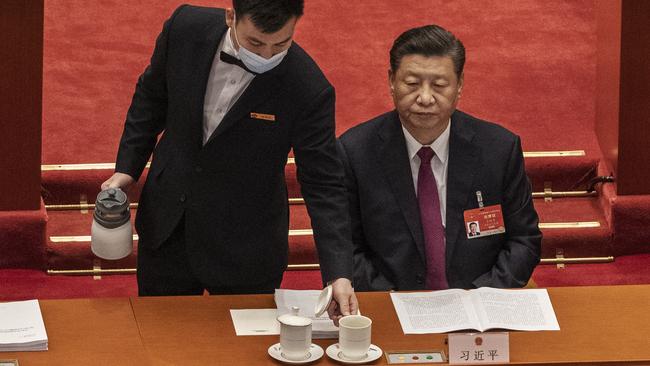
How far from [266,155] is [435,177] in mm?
551

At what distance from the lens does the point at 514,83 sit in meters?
5.39

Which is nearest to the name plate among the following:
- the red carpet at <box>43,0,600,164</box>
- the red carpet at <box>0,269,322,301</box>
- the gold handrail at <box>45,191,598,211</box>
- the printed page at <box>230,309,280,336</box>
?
the printed page at <box>230,309,280,336</box>

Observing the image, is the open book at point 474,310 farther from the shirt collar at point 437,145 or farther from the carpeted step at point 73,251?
the carpeted step at point 73,251

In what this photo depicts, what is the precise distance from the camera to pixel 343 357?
296cm

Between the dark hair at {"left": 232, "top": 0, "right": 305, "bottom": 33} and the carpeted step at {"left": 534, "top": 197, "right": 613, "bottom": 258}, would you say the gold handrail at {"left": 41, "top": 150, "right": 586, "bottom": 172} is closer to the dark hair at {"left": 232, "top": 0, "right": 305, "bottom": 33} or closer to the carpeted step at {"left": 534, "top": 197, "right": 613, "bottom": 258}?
the carpeted step at {"left": 534, "top": 197, "right": 613, "bottom": 258}

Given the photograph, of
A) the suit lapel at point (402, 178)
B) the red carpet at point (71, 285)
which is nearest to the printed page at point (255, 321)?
Answer: the suit lapel at point (402, 178)

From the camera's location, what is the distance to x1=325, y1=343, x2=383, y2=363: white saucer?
2949mm

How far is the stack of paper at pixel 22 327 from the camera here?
2.95 m

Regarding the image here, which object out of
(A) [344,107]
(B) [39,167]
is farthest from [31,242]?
(A) [344,107]

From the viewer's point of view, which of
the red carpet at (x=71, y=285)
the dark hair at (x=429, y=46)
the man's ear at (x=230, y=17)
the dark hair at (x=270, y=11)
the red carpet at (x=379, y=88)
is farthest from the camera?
the red carpet at (x=379, y=88)

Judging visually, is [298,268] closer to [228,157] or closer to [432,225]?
[432,225]

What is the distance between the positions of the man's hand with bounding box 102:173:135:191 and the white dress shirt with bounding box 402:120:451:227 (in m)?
0.76

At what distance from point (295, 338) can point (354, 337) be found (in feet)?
0.42

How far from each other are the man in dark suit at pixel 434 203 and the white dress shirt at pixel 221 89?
470mm
